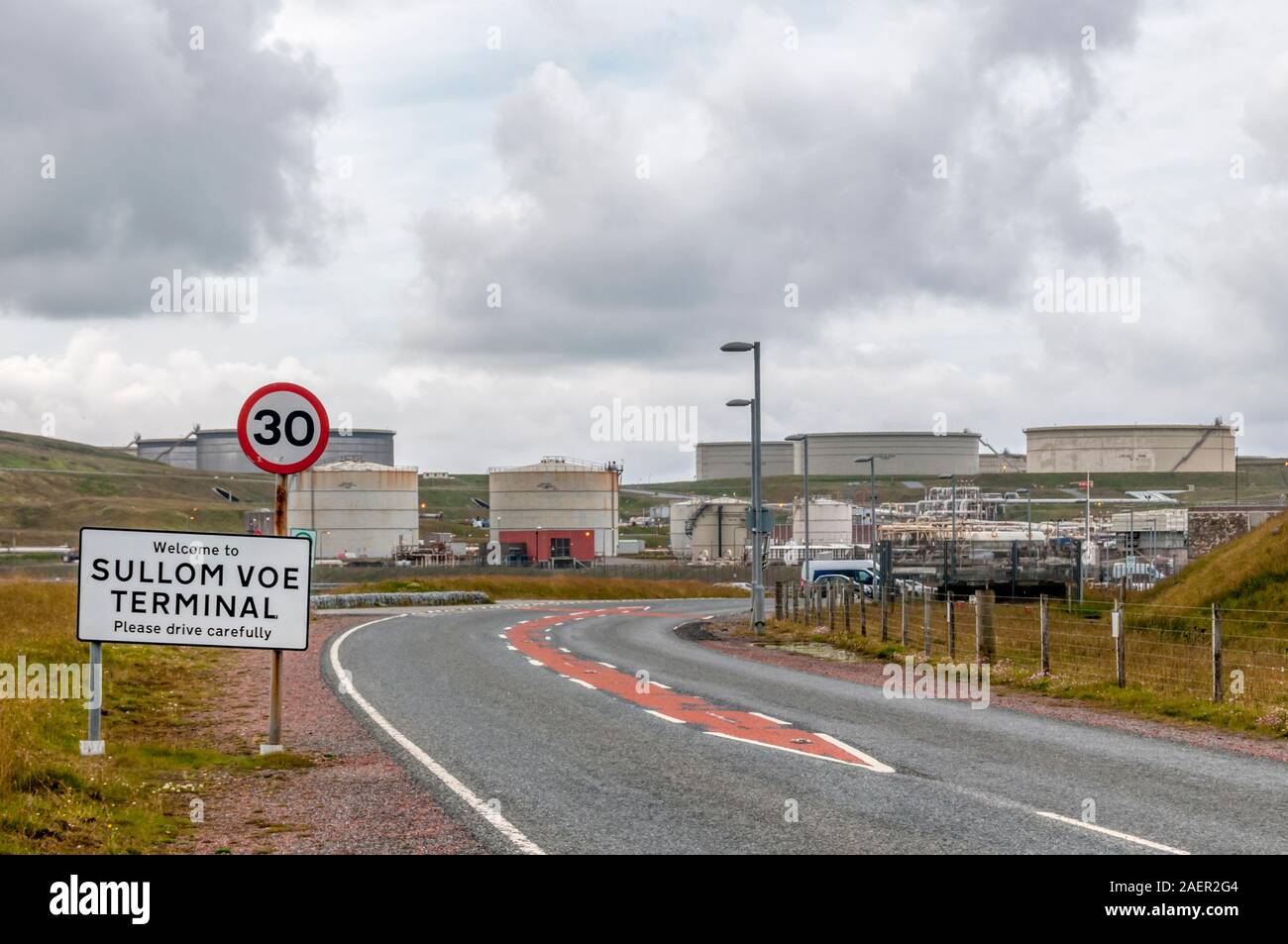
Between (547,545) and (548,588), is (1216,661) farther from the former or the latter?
(547,545)

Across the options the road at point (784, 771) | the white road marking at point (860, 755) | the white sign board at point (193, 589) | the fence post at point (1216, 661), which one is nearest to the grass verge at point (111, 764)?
the white sign board at point (193, 589)

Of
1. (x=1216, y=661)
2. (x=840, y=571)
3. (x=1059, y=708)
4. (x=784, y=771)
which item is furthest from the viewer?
(x=840, y=571)

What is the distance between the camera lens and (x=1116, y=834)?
8625mm

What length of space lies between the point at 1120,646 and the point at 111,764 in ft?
45.6

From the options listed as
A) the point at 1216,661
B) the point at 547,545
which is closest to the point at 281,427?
the point at 1216,661

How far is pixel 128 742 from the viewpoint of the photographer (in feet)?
42.7

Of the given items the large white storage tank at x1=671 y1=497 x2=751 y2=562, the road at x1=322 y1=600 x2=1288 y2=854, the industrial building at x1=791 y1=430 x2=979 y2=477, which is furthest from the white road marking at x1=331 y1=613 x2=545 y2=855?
the industrial building at x1=791 y1=430 x2=979 y2=477

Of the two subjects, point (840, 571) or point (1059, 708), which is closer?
point (1059, 708)

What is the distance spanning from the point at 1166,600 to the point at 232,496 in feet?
507

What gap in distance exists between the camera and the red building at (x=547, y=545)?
113m

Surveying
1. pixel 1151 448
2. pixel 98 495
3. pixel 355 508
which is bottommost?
pixel 355 508

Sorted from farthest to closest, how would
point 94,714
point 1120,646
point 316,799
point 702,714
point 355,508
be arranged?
point 355,508
point 1120,646
point 702,714
point 94,714
point 316,799

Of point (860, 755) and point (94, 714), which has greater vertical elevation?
point (94, 714)

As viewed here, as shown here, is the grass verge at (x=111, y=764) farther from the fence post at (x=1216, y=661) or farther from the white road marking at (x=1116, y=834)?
the fence post at (x=1216, y=661)
